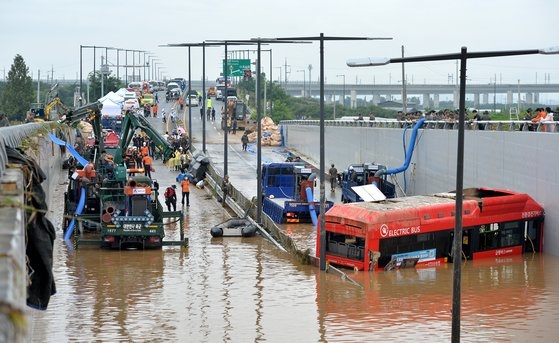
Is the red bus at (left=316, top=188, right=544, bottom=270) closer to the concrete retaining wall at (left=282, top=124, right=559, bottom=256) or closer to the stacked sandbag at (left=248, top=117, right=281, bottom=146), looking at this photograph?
the concrete retaining wall at (left=282, top=124, right=559, bottom=256)

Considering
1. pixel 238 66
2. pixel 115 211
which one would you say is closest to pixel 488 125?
pixel 115 211

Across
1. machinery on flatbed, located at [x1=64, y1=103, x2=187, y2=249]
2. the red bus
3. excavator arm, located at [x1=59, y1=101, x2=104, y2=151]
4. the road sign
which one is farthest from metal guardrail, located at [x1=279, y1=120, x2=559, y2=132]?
the road sign

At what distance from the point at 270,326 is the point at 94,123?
22865 millimetres

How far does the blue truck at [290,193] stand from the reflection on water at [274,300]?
6.81 m

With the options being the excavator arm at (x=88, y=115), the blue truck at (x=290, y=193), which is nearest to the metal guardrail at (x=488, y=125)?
the blue truck at (x=290, y=193)

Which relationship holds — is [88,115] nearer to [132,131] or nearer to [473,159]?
[132,131]

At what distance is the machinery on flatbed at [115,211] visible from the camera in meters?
37.2

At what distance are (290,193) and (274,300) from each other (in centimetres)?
2081

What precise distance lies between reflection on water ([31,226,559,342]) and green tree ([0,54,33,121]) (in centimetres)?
6333

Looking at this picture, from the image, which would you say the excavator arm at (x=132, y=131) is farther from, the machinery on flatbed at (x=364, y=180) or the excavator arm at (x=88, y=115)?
the machinery on flatbed at (x=364, y=180)

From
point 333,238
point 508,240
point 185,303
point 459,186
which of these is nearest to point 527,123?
point 508,240

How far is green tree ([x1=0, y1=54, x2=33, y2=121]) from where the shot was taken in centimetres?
9931

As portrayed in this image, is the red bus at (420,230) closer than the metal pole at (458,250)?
No

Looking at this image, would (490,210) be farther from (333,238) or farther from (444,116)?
(444,116)
